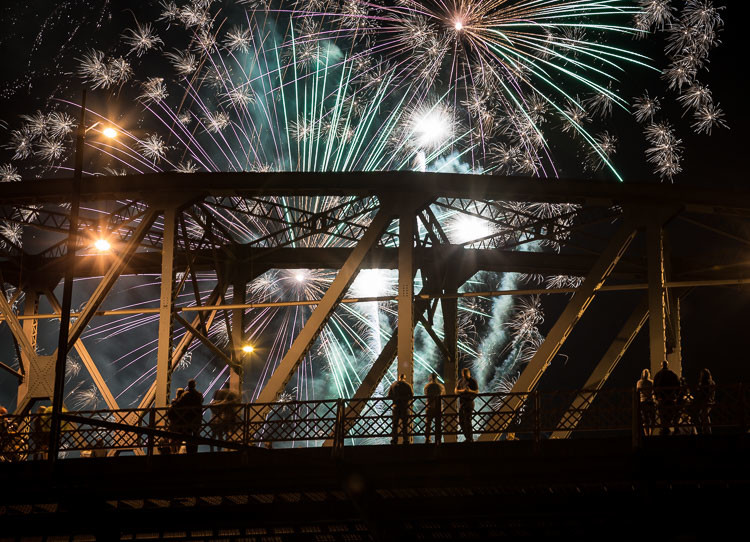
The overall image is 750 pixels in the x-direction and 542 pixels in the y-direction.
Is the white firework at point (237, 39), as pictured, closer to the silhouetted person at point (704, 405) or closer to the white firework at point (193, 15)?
the white firework at point (193, 15)

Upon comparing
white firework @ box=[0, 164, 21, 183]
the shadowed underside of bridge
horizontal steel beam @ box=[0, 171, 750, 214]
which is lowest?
the shadowed underside of bridge

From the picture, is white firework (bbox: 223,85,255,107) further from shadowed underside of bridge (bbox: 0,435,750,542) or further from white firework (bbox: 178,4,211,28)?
shadowed underside of bridge (bbox: 0,435,750,542)

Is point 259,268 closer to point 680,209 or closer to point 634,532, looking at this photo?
point 680,209

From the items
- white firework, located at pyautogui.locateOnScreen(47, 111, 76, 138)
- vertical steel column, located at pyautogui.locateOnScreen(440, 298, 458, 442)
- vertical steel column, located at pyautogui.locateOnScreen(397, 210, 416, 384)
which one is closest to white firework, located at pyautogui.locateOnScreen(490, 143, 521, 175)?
vertical steel column, located at pyautogui.locateOnScreen(440, 298, 458, 442)

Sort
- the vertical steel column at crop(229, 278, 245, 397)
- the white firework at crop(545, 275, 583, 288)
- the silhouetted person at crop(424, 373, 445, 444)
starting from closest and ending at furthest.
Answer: the silhouetted person at crop(424, 373, 445, 444) < the vertical steel column at crop(229, 278, 245, 397) < the white firework at crop(545, 275, 583, 288)

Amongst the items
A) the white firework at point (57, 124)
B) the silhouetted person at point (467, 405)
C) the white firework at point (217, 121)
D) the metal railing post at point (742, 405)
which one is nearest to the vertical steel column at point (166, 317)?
the silhouetted person at point (467, 405)

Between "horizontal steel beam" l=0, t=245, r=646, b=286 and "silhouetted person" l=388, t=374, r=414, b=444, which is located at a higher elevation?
"horizontal steel beam" l=0, t=245, r=646, b=286
